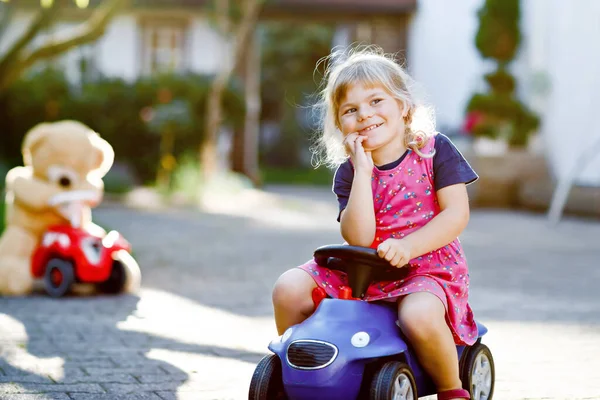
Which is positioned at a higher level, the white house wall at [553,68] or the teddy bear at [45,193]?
the white house wall at [553,68]

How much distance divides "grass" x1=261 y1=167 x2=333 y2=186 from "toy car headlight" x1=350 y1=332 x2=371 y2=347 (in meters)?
19.5

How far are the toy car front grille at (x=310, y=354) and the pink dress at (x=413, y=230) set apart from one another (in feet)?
1.00

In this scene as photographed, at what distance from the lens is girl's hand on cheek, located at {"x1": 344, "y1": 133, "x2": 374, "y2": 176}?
293cm

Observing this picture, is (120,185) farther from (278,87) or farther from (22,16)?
(278,87)

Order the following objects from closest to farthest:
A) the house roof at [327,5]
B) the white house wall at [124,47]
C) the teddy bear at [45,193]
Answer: the teddy bear at [45,193], the house roof at [327,5], the white house wall at [124,47]

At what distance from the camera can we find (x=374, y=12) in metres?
19.4

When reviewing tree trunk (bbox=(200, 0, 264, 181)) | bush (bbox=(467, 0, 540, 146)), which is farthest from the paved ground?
tree trunk (bbox=(200, 0, 264, 181))

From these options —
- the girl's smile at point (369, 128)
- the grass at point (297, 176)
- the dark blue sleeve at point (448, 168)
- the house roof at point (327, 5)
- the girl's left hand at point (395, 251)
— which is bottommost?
the grass at point (297, 176)

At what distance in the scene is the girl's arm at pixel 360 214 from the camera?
2.89 meters

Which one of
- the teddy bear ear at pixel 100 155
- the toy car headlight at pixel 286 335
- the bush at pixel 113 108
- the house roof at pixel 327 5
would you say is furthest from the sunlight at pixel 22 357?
the house roof at pixel 327 5

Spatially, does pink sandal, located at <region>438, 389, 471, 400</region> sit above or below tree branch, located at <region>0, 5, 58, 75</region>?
below

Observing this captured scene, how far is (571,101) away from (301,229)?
16.5 ft

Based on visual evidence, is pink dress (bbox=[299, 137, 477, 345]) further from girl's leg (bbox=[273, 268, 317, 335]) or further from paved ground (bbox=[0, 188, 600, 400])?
paved ground (bbox=[0, 188, 600, 400])

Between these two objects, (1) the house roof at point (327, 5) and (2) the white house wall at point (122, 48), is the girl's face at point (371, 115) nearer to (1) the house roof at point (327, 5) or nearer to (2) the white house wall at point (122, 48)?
(1) the house roof at point (327, 5)
